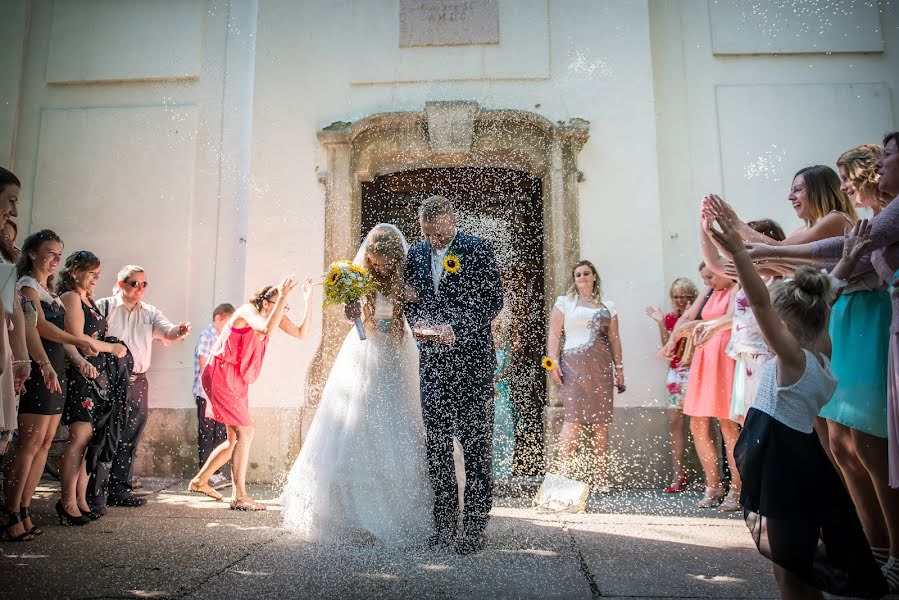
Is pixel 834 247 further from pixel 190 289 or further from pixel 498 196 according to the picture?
pixel 190 289

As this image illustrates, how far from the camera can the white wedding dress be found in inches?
142

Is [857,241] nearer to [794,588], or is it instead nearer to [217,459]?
[794,588]

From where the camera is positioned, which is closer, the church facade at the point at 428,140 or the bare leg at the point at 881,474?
the bare leg at the point at 881,474

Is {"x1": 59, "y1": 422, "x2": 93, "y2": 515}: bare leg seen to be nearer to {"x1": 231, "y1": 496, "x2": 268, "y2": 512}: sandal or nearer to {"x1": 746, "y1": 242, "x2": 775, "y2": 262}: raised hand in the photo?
{"x1": 231, "y1": 496, "x2": 268, "y2": 512}: sandal

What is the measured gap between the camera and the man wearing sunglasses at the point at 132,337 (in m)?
5.07

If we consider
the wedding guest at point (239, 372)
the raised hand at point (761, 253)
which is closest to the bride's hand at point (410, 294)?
the wedding guest at point (239, 372)

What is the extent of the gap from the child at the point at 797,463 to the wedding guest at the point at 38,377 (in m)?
3.97

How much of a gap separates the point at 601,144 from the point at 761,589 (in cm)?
515

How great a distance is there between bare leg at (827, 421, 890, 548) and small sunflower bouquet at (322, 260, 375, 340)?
106 inches

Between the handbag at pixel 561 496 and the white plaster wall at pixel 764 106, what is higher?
the white plaster wall at pixel 764 106

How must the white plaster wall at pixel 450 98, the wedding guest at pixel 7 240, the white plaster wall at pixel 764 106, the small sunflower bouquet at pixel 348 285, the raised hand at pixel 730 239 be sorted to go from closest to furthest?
the raised hand at pixel 730 239, the wedding guest at pixel 7 240, the small sunflower bouquet at pixel 348 285, the white plaster wall at pixel 450 98, the white plaster wall at pixel 764 106

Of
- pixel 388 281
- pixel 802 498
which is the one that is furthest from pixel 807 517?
pixel 388 281

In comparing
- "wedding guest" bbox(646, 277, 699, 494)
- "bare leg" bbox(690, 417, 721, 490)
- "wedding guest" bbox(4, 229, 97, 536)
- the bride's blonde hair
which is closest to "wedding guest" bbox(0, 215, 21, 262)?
"wedding guest" bbox(4, 229, 97, 536)

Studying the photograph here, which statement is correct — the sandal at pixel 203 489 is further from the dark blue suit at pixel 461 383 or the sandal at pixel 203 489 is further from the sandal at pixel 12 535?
the dark blue suit at pixel 461 383
